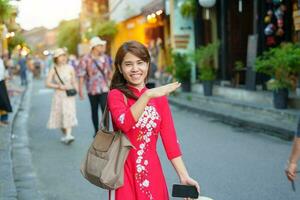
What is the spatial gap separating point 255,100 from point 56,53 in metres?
6.03

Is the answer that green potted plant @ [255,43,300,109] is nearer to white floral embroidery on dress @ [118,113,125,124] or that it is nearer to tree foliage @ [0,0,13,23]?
tree foliage @ [0,0,13,23]

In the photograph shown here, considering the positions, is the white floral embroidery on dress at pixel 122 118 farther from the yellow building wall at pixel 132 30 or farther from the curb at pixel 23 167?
the yellow building wall at pixel 132 30

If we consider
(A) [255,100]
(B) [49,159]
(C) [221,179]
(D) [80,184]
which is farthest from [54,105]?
(A) [255,100]

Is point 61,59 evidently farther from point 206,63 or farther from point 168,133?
point 206,63

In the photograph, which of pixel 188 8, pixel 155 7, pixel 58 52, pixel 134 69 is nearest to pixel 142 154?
pixel 134 69

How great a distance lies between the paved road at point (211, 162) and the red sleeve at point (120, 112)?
3246 mm

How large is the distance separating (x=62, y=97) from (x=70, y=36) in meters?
52.5

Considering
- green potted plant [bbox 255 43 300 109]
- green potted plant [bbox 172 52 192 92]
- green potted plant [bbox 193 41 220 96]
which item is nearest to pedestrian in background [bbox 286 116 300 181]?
green potted plant [bbox 255 43 300 109]

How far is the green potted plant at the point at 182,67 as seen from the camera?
1930 cm

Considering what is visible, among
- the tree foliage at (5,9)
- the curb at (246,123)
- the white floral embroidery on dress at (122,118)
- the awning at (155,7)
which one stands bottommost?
the curb at (246,123)

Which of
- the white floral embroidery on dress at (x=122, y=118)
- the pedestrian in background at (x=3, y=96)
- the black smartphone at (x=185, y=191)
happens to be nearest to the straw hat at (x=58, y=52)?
the pedestrian in background at (x=3, y=96)

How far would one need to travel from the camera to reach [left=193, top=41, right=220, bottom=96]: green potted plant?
679 inches

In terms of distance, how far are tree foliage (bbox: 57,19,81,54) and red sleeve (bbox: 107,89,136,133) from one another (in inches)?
2309

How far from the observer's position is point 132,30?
3572 centimetres
